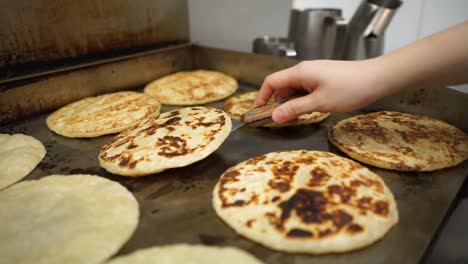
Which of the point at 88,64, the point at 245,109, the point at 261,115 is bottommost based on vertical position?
the point at 245,109

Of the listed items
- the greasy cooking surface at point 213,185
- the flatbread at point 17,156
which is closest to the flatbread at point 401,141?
the greasy cooking surface at point 213,185

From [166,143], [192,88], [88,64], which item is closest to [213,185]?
[166,143]

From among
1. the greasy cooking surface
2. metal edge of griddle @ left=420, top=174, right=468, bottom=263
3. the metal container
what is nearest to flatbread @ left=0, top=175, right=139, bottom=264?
the greasy cooking surface

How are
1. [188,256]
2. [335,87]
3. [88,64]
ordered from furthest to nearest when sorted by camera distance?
[88,64] → [335,87] → [188,256]

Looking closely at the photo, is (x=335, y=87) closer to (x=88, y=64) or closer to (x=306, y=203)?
(x=306, y=203)

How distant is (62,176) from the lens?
188cm

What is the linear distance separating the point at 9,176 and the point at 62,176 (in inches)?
11.9

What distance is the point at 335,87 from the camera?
1869 millimetres

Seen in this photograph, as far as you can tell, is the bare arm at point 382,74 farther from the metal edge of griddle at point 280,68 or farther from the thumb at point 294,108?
the metal edge of griddle at point 280,68

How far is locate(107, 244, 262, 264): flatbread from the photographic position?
1325mm

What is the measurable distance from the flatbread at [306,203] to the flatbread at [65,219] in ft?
1.52

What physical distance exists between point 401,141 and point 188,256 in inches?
57.3

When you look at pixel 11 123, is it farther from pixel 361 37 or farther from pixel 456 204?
pixel 361 37

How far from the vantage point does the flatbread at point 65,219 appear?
1.39 meters
